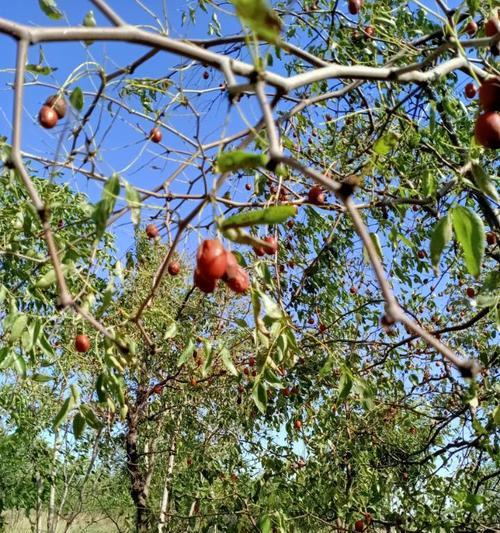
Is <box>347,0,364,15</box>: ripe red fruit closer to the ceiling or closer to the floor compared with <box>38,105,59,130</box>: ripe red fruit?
closer to the ceiling

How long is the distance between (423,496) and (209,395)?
2.25m

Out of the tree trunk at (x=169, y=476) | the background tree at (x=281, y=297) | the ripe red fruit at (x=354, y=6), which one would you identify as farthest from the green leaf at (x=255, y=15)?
the tree trunk at (x=169, y=476)

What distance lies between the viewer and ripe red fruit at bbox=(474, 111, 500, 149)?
98cm

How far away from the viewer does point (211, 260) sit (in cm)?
84

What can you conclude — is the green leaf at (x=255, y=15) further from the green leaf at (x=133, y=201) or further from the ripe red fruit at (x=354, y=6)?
the ripe red fruit at (x=354, y=6)

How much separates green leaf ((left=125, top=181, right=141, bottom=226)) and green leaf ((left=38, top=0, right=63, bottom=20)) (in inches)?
16.8

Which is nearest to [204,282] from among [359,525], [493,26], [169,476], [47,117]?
[47,117]

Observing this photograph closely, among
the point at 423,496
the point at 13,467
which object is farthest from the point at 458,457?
the point at 13,467

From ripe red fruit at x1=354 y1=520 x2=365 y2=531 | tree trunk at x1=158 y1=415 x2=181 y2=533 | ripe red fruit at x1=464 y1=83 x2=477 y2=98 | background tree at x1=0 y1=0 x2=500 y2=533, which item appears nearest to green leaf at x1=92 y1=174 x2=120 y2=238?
background tree at x1=0 y1=0 x2=500 y2=533

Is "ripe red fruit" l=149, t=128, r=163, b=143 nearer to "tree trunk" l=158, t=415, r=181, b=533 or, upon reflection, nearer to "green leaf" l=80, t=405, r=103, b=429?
"green leaf" l=80, t=405, r=103, b=429

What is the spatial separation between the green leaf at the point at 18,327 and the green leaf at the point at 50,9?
653mm

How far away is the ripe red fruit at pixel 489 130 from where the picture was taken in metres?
0.98

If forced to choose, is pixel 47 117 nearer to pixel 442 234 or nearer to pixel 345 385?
pixel 442 234

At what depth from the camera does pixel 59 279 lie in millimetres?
711
